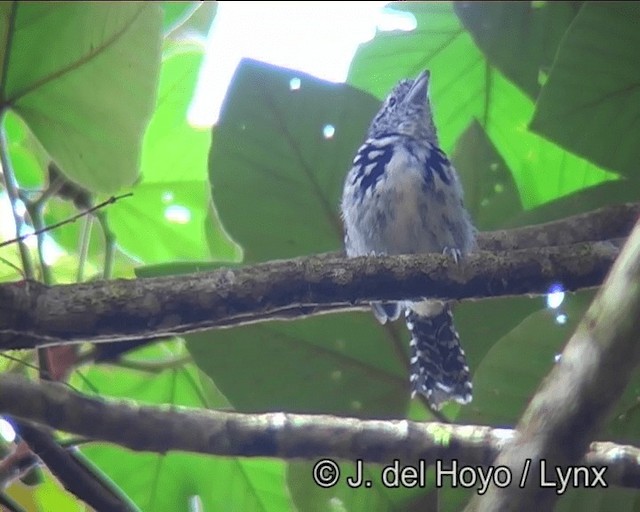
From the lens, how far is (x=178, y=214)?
832mm

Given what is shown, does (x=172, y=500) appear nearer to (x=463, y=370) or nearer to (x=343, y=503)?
(x=343, y=503)

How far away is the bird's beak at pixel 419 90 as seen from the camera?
0.83 m

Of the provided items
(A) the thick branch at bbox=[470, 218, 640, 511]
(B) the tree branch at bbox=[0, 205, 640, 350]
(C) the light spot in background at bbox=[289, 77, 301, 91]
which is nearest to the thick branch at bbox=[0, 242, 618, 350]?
(B) the tree branch at bbox=[0, 205, 640, 350]

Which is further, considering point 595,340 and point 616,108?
point 616,108

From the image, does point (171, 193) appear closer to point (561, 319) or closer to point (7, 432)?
point (7, 432)

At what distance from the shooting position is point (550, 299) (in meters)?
0.72

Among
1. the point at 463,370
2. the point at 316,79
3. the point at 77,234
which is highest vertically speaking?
the point at 316,79

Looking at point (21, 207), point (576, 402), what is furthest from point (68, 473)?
point (576, 402)

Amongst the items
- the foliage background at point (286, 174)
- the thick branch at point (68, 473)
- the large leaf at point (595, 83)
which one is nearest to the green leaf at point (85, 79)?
the foliage background at point (286, 174)

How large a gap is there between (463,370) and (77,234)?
0.38m

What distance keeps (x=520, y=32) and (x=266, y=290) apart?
351mm

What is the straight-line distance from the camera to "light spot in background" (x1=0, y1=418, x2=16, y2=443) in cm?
65

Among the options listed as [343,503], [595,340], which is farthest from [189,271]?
[595,340]

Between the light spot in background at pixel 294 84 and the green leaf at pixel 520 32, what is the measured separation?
0.16 m
